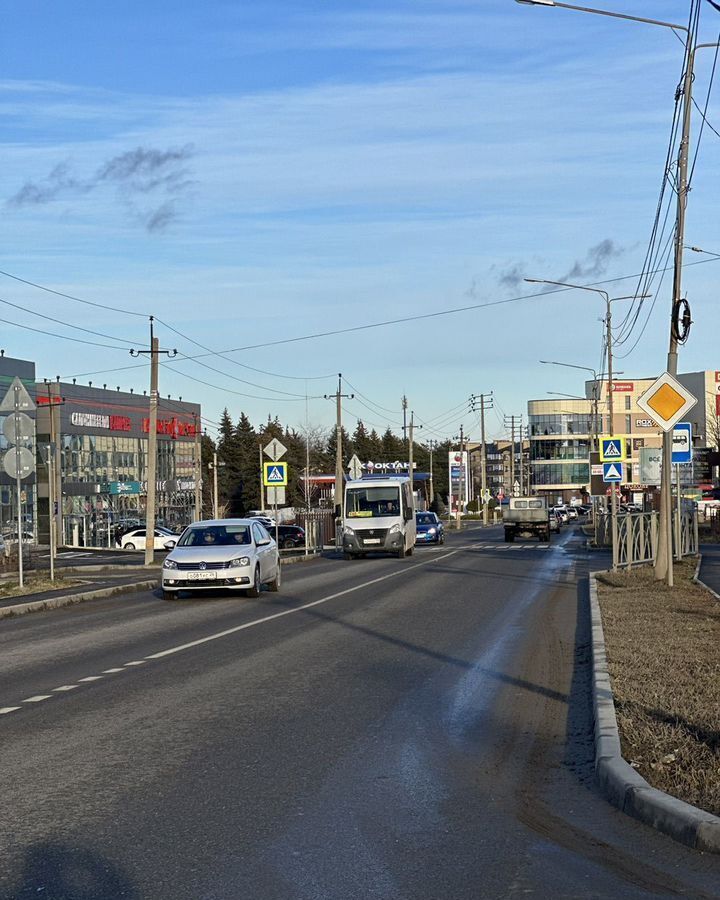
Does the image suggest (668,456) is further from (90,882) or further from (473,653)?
(90,882)

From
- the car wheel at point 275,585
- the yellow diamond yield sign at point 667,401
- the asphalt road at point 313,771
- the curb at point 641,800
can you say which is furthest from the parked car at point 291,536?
the curb at point 641,800

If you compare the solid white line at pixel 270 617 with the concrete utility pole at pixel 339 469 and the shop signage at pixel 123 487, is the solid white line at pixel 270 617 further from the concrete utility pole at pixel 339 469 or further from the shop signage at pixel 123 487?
the shop signage at pixel 123 487

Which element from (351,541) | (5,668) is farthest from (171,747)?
(351,541)

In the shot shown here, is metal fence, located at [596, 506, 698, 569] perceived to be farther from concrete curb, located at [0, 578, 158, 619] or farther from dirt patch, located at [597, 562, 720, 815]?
concrete curb, located at [0, 578, 158, 619]

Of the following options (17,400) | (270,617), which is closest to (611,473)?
(17,400)

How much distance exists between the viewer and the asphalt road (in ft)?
18.9

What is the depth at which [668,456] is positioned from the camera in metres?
24.0

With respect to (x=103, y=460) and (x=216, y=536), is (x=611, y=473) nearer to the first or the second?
(x=216, y=536)

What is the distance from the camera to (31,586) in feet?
90.0

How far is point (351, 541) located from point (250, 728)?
3370cm

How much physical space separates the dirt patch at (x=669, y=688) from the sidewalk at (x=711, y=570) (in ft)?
15.9

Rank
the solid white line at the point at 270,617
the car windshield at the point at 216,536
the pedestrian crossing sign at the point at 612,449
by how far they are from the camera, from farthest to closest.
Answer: the pedestrian crossing sign at the point at 612,449 < the car windshield at the point at 216,536 < the solid white line at the point at 270,617

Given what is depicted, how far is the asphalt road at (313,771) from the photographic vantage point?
5.75 metres

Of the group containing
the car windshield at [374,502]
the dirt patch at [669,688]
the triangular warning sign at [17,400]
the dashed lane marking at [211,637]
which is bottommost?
the dashed lane marking at [211,637]
